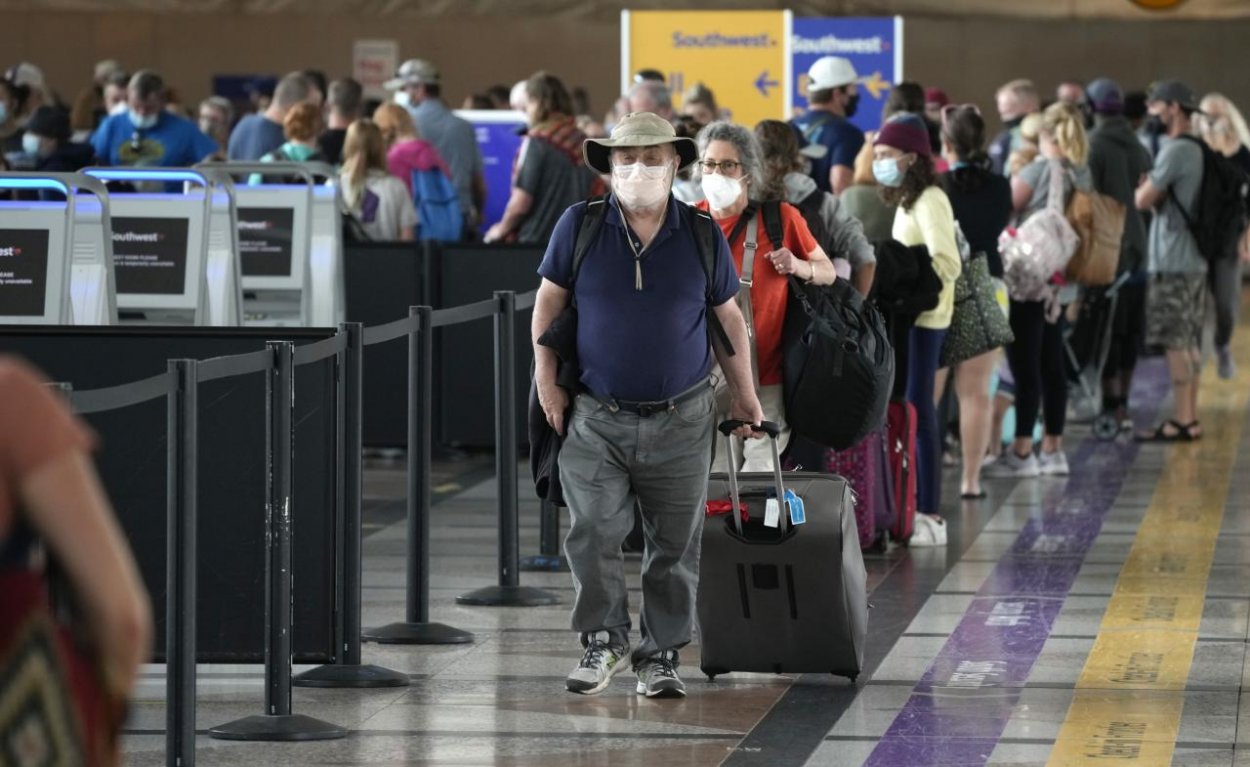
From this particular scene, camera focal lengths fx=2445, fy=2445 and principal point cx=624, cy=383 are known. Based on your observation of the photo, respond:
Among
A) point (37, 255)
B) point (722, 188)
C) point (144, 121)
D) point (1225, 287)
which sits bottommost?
point (1225, 287)

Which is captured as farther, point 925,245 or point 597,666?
point 925,245


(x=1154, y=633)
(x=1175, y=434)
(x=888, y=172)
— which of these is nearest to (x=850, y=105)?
(x=1175, y=434)

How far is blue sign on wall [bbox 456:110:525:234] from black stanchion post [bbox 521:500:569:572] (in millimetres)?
8823

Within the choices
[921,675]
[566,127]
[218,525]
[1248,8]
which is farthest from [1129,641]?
[1248,8]

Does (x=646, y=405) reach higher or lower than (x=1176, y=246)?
lower

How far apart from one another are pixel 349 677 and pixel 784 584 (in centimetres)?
141

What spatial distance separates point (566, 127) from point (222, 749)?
8.42 meters

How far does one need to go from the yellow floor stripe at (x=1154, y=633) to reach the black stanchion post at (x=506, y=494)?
2.26m

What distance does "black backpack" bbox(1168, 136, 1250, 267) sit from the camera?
1520cm

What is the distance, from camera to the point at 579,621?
7480 millimetres

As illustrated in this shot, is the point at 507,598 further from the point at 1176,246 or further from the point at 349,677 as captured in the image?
the point at 1176,246

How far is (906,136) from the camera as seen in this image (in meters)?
10.5

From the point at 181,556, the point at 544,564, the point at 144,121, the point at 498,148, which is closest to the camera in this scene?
the point at 181,556

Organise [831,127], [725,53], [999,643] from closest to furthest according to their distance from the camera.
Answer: [999,643] < [831,127] < [725,53]
